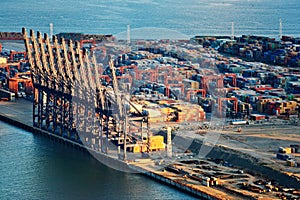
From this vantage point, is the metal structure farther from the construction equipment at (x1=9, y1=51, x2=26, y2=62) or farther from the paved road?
the construction equipment at (x1=9, y1=51, x2=26, y2=62)

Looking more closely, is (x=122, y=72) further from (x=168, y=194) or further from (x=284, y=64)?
(x=168, y=194)

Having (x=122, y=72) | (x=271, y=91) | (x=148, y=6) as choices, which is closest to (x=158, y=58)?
(x=122, y=72)

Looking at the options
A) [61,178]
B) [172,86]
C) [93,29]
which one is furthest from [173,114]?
[93,29]

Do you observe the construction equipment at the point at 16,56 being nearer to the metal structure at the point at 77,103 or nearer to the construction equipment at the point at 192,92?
the construction equipment at the point at 192,92

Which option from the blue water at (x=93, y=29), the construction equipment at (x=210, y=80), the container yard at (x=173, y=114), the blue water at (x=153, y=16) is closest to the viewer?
the blue water at (x=93, y=29)

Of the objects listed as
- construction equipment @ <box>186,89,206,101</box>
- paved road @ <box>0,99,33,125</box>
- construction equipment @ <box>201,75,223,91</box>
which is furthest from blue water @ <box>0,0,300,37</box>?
paved road @ <box>0,99,33,125</box>

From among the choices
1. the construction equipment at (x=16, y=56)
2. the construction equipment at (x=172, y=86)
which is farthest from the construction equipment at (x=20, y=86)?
the construction equipment at (x=16, y=56)
